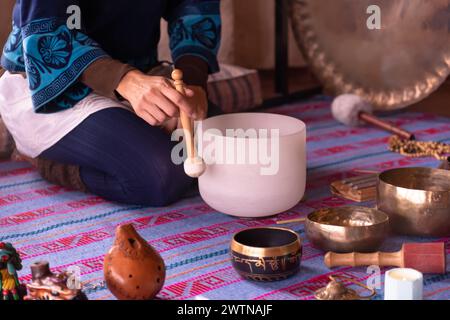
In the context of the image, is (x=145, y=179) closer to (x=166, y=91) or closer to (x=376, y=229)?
(x=166, y=91)

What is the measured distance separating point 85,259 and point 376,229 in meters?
0.60

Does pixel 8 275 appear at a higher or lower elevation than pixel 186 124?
lower

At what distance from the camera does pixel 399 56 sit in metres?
2.85

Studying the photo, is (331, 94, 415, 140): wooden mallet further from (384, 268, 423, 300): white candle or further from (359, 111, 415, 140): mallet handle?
(384, 268, 423, 300): white candle

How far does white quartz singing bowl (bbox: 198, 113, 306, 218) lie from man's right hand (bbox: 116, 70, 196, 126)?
0.11 m

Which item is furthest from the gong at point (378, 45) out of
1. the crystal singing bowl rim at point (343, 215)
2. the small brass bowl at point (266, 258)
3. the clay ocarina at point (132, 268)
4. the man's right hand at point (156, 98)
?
the clay ocarina at point (132, 268)

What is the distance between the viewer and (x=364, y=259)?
1.50 metres

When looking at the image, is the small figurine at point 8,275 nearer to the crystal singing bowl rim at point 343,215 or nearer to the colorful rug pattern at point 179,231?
the colorful rug pattern at point 179,231

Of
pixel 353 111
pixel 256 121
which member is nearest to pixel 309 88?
pixel 353 111

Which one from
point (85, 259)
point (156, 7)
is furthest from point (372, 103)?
point (85, 259)

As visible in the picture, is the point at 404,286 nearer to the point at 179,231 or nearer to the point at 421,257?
the point at 421,257

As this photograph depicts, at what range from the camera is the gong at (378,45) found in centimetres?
273

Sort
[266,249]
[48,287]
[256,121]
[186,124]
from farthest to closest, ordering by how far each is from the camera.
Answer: [256,121]
[186,124]
[266,249]
[48,287]

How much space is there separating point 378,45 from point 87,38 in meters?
1.40
